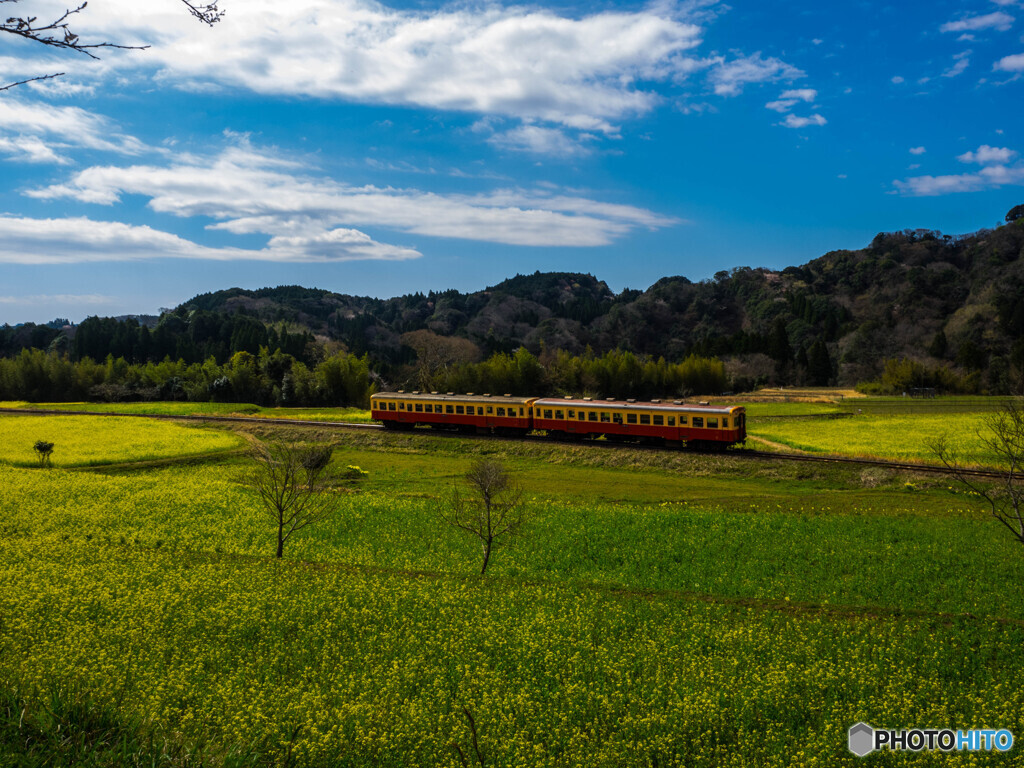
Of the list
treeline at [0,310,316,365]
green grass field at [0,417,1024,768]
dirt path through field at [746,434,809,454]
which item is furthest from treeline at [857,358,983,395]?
treeline at [0,310,316,365]

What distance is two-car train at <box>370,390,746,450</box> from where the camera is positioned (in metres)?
35.3

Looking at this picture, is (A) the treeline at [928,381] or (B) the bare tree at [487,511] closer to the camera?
(B) the bare tree at [487,511]

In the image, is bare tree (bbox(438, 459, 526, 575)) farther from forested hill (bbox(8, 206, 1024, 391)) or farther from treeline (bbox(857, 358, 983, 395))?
treeline (bbox(857, 358, 983, 395))

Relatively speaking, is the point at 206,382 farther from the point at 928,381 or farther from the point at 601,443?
the point at 928,381

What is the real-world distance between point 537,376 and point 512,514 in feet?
162

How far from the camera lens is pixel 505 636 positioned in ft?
41.2

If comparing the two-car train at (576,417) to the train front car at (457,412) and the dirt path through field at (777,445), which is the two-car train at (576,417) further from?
the dirt path through field at (777,445)


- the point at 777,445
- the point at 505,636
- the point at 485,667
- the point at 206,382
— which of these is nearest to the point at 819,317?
the point at 777,445

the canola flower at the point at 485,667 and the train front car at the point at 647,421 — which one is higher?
the train front car at the point at 647,421

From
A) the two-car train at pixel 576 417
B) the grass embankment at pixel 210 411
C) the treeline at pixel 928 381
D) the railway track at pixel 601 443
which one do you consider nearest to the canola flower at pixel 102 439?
the railway track at pixel 601 443

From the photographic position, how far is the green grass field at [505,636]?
8.85 m

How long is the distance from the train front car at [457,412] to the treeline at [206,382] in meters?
24.1

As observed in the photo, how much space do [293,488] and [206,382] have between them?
5706 centimetres

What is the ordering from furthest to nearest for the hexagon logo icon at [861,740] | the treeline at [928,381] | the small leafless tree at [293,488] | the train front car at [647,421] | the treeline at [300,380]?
the treeline at [928,381] → the treeline at [300,380] → the train front car at [647,421] → the small leafless tree at [293,488] → the hexagon logo icon at [861,740]
